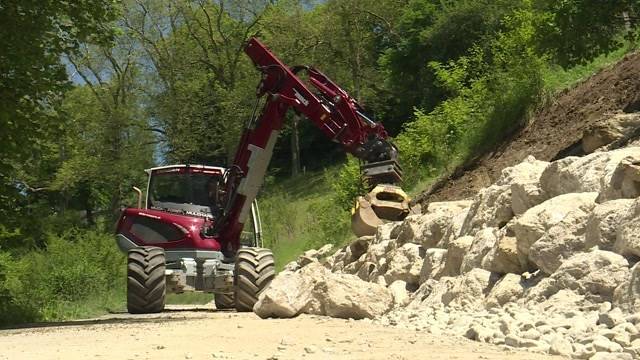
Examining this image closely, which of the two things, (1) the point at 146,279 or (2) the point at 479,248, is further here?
(1) the point at 146,279

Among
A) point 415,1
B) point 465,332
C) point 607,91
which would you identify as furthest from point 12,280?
point 415,1

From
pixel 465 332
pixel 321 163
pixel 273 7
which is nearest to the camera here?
pixel 465 332

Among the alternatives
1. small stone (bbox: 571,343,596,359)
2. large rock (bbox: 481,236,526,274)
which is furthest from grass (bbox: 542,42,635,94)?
small stone (bbox: 571,343,596,359)

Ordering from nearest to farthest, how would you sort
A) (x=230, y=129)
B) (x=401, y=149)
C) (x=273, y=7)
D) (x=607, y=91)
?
(x=607, y=91) → (x=401, y=149) → (x=230, y=129) → (x=273, y=7)

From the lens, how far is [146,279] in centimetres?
1491

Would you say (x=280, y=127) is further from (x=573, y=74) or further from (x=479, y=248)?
(x=573, y=74)

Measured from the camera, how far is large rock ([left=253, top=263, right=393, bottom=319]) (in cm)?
1089

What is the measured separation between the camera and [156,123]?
179 ft

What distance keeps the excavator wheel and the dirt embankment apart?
61.1 inches

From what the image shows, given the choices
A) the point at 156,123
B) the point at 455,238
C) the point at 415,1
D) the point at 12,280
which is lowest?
the point at 12,280

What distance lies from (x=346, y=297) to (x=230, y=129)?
41.3 metres

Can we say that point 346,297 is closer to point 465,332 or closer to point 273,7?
point 465,332

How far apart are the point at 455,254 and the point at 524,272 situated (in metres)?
1.90

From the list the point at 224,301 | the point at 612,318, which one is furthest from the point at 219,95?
A: the point at 612,318
